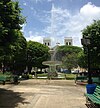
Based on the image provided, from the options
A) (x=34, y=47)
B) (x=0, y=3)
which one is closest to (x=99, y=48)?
(x=0, y=3)

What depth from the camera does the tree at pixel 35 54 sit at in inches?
2300

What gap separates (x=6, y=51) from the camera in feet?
56.5

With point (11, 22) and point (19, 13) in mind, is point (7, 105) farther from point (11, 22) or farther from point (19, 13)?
point (19, 13)

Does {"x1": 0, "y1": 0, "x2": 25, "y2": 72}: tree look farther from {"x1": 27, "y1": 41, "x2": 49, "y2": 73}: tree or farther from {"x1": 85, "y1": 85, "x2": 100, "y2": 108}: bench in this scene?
{"x1": 27, "y1": 41, "x2": 49, "y2": 73}: tree

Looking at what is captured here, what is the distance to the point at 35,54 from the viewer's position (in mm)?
61406

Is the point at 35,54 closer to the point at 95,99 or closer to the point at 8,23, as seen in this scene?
the point at 8,23

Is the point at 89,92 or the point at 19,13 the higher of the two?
the point at 19,13

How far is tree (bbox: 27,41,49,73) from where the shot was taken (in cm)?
5842

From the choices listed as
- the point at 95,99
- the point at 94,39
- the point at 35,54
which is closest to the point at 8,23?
the point at 95,99

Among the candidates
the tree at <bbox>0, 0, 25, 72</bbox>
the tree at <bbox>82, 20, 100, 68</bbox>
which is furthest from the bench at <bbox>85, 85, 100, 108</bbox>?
the tree at <bbox>82, 20, 100, 68</bbox>

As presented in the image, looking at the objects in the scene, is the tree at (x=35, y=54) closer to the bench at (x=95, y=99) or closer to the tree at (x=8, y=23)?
the tree at (x=8, y=23)

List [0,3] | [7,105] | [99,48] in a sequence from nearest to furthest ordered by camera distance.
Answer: [7,105] < [0,3] < [99,48]

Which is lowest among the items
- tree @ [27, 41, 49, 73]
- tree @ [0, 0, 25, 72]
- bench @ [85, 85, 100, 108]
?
bench @ [85, 85, 100, 108]

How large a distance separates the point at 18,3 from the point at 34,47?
4436cm
